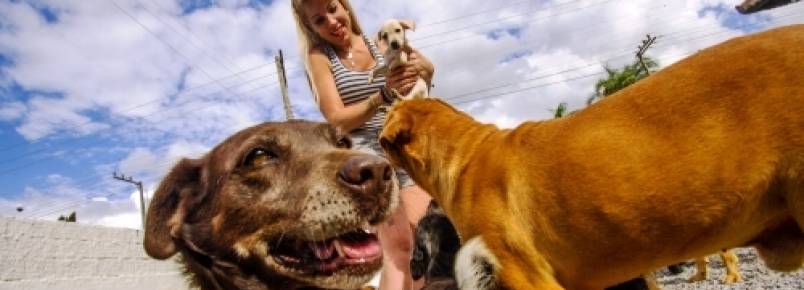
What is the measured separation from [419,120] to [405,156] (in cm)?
28

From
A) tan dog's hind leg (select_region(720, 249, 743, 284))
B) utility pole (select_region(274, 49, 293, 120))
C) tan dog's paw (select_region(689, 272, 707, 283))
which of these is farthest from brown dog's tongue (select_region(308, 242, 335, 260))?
utility pole (select_region(274, 49, 293, 120))

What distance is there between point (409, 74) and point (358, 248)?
192 centimetres

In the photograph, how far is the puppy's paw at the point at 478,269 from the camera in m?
3.01

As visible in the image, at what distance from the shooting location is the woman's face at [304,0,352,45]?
3.69 metres

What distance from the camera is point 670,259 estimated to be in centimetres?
273

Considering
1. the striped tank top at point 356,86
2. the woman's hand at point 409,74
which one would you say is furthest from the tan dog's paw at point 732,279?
the striped tank top at point 356,86

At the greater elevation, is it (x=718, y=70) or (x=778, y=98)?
(x=718, y=70)

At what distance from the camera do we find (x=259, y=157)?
260 centimetres

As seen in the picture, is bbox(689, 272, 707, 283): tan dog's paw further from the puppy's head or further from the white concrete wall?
the white concrete wall

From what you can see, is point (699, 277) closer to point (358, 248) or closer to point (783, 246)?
point (783, 246)

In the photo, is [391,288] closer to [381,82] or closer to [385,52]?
[381,82]

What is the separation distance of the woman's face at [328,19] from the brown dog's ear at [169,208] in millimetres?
1352

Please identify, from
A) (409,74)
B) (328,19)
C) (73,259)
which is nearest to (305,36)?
(328,19)

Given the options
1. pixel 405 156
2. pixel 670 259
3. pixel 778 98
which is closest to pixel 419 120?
pixel 405 156
